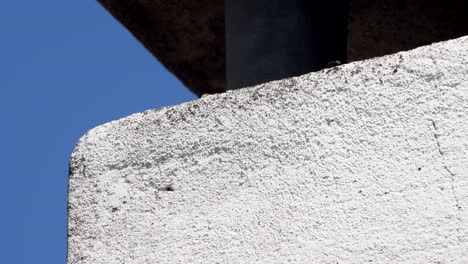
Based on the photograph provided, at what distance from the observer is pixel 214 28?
473 cm

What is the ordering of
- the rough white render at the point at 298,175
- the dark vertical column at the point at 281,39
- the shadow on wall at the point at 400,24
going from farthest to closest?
1. the shadow on wall at the point at 400,24
2. the dark vertical column at the point at 281,39
3. the rough white render at the point at 298,175

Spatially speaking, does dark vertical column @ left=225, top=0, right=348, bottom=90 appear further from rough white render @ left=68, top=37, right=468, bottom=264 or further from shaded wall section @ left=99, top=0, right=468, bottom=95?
shaded wall section @ left=99, top=0, right=468, bottom=95

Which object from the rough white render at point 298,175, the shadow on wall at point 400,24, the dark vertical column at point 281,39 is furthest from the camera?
the shadow on wall at point 400,24

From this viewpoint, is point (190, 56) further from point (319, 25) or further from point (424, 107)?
point (424, 107)

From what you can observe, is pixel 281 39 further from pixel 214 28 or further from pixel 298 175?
pixel 214 28

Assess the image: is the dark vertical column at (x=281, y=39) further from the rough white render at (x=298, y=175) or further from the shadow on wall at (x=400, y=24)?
the shadow on wall at (x=400, y=24)

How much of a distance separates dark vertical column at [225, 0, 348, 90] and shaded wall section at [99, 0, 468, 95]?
65cm

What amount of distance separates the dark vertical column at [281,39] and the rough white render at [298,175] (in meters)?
0.34

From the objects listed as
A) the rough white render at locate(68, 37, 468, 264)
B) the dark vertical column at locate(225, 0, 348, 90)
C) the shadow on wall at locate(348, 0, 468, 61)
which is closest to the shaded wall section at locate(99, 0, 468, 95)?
the shadow on wall at locate(348, 0, 468, 61)

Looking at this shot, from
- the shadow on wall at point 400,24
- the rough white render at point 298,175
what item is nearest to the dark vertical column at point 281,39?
the rough white render at point 298,175

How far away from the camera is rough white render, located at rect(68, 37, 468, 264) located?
10.7ft

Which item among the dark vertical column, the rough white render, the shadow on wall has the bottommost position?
the rough white render

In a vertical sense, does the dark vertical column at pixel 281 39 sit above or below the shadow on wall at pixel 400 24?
below

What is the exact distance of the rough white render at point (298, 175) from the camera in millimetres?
3268
